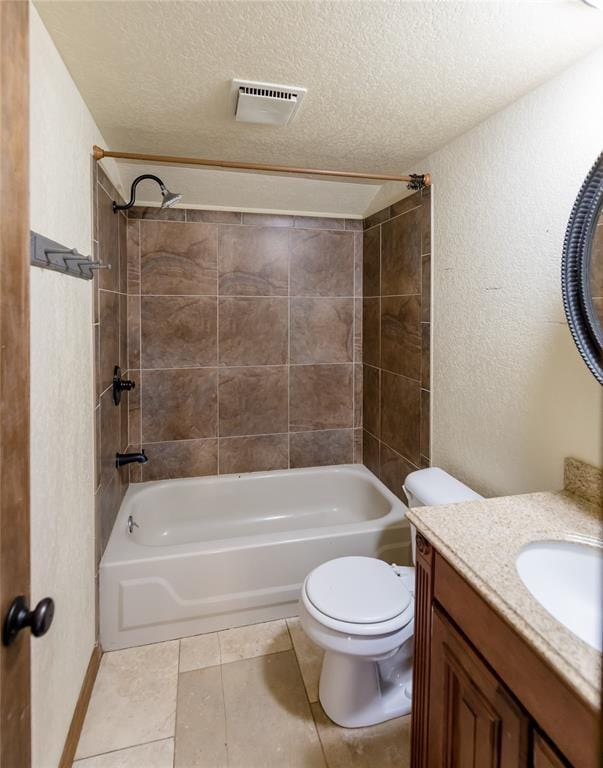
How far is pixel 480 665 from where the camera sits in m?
0.86

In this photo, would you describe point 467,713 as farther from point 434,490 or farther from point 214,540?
point 214,540

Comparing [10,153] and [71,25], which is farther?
[71,25]

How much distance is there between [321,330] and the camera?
9.37ft

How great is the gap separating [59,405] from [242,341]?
5.04 feet

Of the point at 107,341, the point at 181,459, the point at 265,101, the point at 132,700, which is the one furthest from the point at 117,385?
the point at 265,101

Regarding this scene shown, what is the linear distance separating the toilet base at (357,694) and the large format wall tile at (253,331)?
1.73 metres

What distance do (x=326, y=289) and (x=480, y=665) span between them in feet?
7.60

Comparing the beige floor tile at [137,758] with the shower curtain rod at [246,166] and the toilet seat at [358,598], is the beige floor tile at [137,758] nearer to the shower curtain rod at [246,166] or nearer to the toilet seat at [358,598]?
the toilet seat at [358,598]

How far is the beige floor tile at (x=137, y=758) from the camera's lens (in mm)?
1354

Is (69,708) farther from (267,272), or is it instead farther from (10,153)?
(267,272)

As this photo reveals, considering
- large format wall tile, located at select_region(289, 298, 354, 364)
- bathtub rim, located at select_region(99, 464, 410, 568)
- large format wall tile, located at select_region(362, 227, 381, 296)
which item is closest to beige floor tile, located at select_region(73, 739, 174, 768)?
bathtub rim, located at select_region(99, 464, 410, 568)

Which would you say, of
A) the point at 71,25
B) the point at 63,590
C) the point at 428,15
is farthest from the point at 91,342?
the point at 428,15

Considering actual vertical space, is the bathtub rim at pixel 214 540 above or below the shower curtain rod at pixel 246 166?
below

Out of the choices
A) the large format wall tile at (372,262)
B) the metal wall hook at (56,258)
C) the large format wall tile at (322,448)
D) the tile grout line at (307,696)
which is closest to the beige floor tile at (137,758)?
the tile grout line at (307,696)
